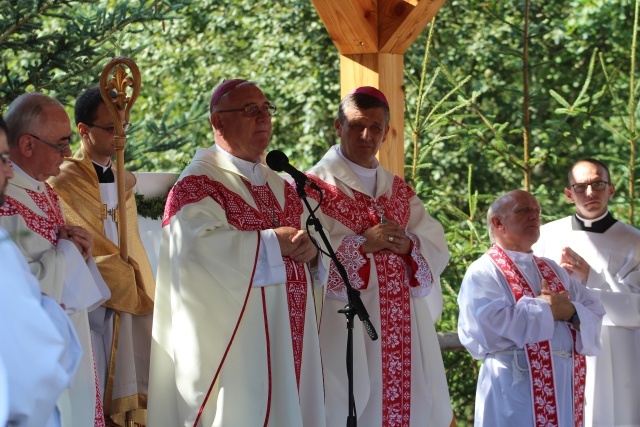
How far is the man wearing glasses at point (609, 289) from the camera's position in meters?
6.77

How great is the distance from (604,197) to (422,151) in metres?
1.63

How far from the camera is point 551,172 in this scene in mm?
14828

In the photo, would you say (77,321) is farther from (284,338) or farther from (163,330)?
(284,338)

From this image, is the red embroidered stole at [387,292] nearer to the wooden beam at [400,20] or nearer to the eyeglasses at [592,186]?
the wooden beam at [400,20]

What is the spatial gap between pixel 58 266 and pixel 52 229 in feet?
0.88

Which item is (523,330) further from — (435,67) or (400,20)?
(435,67)

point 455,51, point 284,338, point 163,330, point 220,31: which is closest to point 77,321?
point 163,330

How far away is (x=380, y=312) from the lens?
5664mm

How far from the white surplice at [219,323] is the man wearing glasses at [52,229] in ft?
1.40

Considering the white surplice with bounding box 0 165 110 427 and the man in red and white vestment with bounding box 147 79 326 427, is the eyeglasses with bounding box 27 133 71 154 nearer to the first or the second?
the white surplice with bounding box 0 165 110 427

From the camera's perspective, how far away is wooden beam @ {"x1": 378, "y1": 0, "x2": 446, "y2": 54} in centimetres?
660

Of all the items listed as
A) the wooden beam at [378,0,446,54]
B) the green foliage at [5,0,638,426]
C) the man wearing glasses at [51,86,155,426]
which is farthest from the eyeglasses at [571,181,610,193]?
the green foliage at [5,0,638,426]

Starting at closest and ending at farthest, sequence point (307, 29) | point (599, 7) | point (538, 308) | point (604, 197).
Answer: point (538, 308) < point (604, 197) < point (599, 7) < point (307, 29)

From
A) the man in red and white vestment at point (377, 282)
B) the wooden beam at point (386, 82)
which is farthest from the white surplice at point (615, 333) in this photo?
the man in red and white vestment at point (377, 282)
